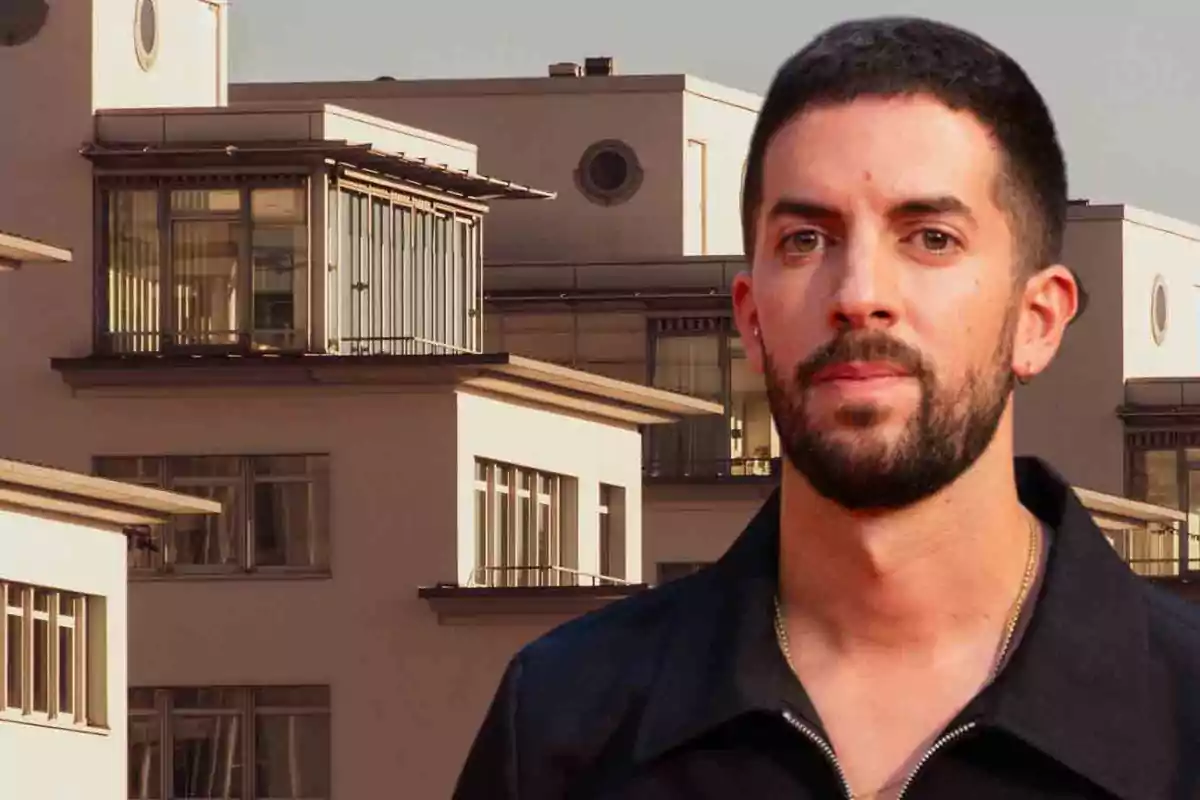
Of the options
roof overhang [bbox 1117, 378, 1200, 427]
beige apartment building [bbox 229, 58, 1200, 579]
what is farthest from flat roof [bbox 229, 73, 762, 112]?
roof overhang [bbox 1117, 378, 1200, 427]

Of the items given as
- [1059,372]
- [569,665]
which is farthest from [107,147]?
[569,665]

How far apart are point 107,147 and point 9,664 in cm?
1309

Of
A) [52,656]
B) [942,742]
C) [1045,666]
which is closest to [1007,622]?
[1045,666]

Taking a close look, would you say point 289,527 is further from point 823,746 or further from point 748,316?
point 823,746

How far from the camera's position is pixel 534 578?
7744 centimetres

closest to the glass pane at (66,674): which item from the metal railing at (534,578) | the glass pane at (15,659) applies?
the glass pane at (15,659)

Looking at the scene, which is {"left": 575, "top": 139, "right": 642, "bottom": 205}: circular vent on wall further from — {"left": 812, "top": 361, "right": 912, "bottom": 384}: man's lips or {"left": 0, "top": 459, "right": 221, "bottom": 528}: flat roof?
{"left": 812, "top": 361, "right": 912, "bottom": 384}: man's lips

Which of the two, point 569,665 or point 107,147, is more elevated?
point 107,147

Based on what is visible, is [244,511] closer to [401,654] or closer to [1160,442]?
[401,654]

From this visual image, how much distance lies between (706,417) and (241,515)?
61.8 ft

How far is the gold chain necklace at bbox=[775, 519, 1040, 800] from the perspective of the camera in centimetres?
635

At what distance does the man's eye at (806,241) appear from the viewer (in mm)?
6387

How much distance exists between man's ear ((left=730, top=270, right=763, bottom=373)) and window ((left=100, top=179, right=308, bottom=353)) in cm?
6972

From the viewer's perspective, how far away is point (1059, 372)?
103438mm
